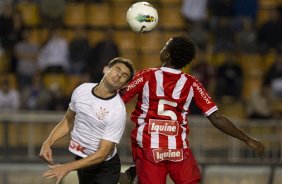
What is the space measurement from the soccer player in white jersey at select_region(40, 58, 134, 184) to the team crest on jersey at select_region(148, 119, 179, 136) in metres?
0.45

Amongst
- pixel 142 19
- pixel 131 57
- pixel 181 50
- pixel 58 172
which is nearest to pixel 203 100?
pixel 181 50

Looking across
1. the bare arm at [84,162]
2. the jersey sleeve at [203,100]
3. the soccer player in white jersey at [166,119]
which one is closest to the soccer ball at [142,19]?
the soccer player in white jersey at [166,119]

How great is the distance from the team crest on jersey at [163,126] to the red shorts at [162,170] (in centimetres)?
21

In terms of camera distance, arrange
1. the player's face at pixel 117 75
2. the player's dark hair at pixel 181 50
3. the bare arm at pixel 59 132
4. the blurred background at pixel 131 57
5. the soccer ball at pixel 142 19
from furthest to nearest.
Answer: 1. the blurred background at pixel 131 57
2. the soccer ball at pixel 142 19
3. the player's dark hair at pixel 181 50
4. the bare arm at pixel 59 132
5. the player's face at pixel 117 75

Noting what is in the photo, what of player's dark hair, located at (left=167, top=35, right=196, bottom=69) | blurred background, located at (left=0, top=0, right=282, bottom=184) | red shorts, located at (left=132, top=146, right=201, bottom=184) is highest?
player's dark hair, located at (left=167, top=35, right=196, bottom=69)

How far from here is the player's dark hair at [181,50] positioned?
859 centimetres

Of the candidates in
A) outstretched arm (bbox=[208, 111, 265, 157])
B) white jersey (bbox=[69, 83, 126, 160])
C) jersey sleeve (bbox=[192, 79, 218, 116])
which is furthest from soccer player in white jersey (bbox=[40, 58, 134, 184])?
outstretched arm (bbox=[208, 111, 265, 157])

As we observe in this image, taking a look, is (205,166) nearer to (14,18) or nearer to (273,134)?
(273,134)

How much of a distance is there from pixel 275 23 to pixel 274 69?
1.00 m

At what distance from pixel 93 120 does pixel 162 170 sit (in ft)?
2.93

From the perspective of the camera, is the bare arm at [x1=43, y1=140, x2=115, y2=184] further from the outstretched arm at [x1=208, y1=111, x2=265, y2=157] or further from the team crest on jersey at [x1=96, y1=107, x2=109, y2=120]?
the outstretched arm at [x1=208, y1=111, x2=265, y2=157]

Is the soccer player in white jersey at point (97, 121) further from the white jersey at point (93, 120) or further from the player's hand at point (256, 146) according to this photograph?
the player's hand at point (256, 146)

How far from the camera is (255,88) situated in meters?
17.2

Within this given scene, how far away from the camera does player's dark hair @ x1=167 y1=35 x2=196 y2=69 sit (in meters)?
8.59
